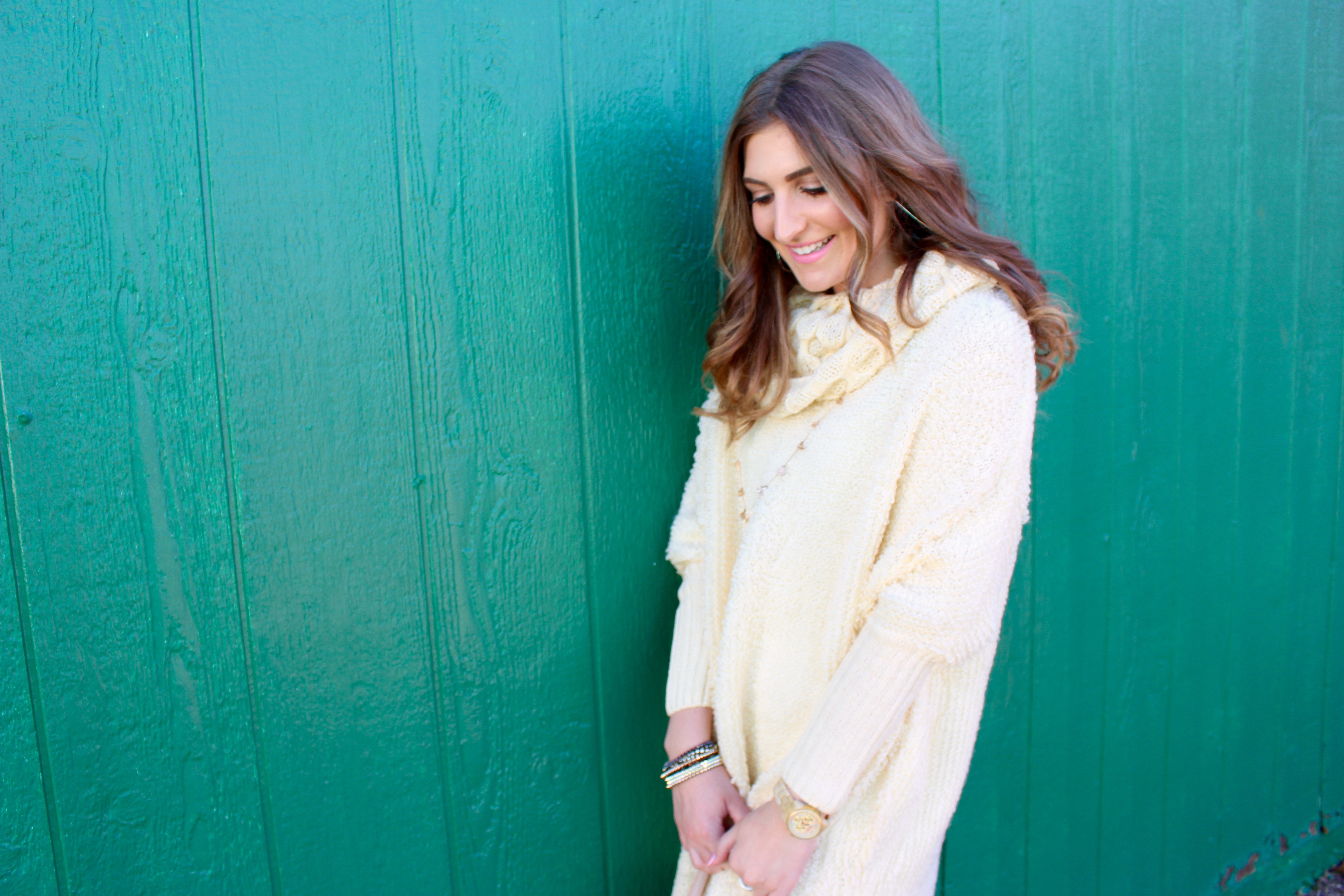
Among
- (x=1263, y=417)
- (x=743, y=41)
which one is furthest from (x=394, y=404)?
(x=1263, y=417)

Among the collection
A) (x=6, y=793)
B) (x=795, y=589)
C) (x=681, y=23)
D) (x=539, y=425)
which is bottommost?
(x=6, y=793)

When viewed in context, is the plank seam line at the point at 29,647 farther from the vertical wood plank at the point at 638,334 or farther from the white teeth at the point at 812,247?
the white teeth at the point at 812,247

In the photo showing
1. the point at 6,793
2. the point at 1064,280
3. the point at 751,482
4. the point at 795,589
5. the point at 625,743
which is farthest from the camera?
the point at 1064,280

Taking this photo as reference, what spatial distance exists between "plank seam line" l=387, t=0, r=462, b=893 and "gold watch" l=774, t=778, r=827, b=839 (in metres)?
0.53

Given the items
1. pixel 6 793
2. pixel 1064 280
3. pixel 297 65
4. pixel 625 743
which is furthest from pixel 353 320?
pixel 1064 280

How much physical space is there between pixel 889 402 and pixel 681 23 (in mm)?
758

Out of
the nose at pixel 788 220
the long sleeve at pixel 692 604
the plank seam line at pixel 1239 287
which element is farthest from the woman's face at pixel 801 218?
the plank seam line at pixel 1239 287

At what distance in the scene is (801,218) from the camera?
50.6 inches

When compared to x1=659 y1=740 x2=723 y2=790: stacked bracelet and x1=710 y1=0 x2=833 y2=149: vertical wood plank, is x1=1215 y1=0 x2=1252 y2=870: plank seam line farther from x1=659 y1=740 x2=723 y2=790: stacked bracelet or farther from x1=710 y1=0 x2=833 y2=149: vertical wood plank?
x1=659 y1=740 x2=723 y2=790: stacked bracelet

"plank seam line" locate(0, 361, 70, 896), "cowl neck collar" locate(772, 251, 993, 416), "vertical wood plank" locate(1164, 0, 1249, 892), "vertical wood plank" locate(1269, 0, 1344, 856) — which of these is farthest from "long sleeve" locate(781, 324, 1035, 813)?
"vertical wood plank" locate(1269, 0, 1344, 856)

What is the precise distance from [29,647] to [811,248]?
1.16 meters

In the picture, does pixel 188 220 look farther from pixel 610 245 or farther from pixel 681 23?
pixel 681 23

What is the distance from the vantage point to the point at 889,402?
1.23 m

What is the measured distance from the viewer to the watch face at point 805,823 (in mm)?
1166
